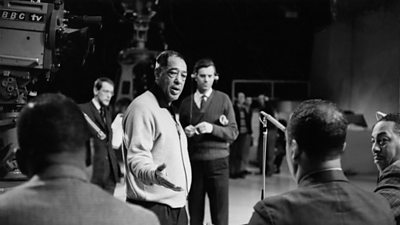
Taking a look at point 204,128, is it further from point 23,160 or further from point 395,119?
point 23,160

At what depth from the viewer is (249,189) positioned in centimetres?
660

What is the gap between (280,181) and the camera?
7.38 m

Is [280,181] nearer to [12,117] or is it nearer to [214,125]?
[214,125]

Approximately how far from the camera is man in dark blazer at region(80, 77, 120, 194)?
12.2ft

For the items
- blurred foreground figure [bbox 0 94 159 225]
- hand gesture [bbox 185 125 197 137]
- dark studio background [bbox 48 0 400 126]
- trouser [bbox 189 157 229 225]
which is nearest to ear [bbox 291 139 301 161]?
blurred foreground figure [bbox 0 94 159 225]

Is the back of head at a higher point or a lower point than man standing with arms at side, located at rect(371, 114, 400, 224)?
higher

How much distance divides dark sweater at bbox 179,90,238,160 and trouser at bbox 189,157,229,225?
0.21ft

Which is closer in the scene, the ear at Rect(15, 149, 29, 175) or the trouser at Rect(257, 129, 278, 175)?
the ear at Rect(15, 149, 29, 175)

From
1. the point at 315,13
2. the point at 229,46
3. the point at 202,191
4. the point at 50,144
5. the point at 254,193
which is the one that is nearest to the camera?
the point at 50,144

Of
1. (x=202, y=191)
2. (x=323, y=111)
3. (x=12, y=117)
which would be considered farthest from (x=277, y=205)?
(x=202, y=191)

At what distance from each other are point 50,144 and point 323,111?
68 centimetres

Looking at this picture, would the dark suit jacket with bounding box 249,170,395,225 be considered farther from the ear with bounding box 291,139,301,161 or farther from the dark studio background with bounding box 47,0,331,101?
the dark studio background with bounding box 47,0,331,101

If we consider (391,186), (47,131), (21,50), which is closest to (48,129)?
(47,131)

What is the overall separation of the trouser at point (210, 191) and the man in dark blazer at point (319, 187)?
2040mm
